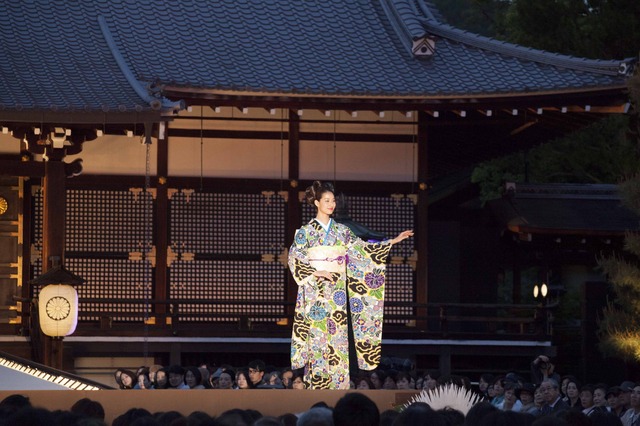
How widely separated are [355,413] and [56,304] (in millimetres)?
9044

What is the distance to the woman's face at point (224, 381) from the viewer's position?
42.4 ft

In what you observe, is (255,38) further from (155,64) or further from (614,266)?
(614,266)

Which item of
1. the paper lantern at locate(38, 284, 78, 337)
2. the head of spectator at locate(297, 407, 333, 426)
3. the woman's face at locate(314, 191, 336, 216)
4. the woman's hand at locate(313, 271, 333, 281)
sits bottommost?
the head of spectator at locate(297, 407, 333, 426)

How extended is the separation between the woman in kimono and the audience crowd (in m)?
0.81

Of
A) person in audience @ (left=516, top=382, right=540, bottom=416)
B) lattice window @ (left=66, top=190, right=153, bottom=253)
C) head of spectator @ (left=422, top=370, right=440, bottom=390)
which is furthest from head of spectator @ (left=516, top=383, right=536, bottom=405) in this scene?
lattice window @ (left=66, top=190, right=153, bottom=253)

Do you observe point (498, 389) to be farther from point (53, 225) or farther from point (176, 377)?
point (53, 225)

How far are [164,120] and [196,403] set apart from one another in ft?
16.2

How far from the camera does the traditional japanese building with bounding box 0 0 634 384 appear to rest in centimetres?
1603

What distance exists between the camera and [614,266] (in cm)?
1377

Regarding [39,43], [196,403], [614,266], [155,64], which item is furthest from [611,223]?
[196,403]

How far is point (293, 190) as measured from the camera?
55.4 feet

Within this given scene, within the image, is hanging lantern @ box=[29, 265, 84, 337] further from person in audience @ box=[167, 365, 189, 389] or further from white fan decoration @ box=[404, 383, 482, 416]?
white fan decoration @ box=[404, 383, 482, 416]

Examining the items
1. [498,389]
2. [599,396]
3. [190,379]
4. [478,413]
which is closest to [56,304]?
[190,379]

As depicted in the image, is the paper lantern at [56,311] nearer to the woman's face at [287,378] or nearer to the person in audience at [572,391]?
the woman's face at [287,378]
